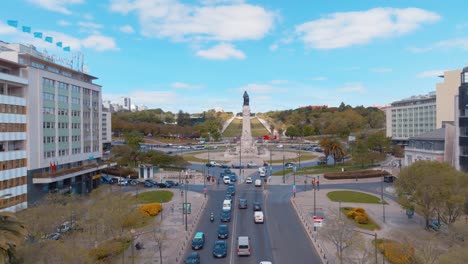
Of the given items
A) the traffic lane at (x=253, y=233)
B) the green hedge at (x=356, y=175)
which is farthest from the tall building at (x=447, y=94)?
the traffic lane at (x=253, y=233)

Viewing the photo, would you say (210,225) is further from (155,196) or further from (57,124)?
(57,124)

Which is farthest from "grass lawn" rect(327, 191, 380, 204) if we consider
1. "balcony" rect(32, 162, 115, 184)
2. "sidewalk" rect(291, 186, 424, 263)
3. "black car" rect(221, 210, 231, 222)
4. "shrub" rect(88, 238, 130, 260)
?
"balcony" rect(32, 162, 115, 184)

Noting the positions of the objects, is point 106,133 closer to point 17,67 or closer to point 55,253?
point 17,67

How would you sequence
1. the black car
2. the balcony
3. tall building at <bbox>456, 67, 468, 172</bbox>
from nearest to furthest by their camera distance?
the black car
the balcony
tall building at <bbox>456, 67, 468, 172</bbox>

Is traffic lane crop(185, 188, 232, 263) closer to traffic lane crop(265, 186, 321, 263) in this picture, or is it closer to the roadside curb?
traffic lane crop(265, 186, 321, 263)

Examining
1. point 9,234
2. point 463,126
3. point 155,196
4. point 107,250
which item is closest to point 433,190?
point 463,126

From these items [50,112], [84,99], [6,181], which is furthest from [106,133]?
[6,181]

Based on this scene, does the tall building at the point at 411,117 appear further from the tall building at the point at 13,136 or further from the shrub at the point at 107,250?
the shrub at the point at 107,250
